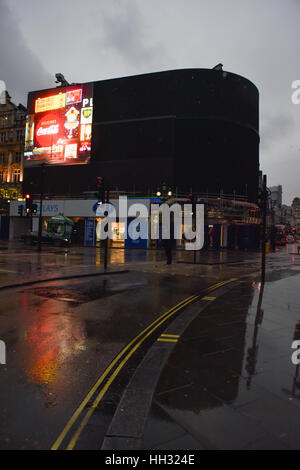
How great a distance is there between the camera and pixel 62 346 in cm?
481

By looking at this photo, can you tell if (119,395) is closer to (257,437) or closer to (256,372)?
(257,437)

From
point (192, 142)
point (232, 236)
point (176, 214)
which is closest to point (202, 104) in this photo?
point (192, 142)

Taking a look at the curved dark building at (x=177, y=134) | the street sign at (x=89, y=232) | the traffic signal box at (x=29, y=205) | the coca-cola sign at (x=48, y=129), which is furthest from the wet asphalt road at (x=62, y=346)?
the coca-cola sign at (x=48, y=129)

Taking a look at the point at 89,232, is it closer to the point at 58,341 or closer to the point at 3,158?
the point at 58,341

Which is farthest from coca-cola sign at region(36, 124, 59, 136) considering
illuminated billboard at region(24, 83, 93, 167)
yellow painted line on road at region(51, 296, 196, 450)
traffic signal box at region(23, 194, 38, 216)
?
yellow painted line on road at region(51, 296, 196, 450)

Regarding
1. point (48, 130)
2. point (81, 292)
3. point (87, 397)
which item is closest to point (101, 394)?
point (87, 397)

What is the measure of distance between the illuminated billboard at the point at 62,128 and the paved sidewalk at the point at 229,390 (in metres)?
33.0

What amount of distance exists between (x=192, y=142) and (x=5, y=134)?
35780mm

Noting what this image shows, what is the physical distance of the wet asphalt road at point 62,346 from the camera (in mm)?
2814

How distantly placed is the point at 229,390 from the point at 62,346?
2.75 metres

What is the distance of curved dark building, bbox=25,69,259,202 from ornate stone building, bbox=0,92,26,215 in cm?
1803

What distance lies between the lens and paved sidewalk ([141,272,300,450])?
Result: 261cm

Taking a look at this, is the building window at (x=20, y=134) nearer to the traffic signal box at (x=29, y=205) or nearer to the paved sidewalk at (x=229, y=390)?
the traffic signal box at (x=29, y=205)

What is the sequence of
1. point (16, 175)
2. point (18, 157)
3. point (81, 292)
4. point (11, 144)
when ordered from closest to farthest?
point (81, 292) → point (11, 144) → point (18, 157) → point (16, 175)
